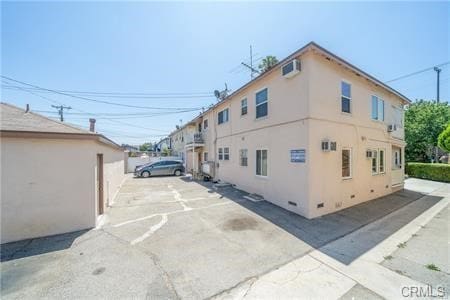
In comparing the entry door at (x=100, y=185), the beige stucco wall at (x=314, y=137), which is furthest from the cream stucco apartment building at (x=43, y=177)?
the beige stucco wall at (x=314, y=137)

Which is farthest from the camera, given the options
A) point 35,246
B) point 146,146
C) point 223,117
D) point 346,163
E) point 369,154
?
point 146,146

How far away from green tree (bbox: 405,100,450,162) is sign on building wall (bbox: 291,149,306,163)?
19.4m

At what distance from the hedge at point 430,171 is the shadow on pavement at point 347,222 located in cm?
748

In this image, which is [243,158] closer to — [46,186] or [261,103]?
[261,103]

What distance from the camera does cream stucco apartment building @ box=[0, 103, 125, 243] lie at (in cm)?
455

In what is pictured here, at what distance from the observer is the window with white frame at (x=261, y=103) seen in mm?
8578

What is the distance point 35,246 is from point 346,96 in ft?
34.8

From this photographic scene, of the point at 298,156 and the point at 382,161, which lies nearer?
the point at 298,156

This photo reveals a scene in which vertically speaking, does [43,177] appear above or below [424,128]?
below

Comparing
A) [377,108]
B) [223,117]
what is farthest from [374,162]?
[223,117]

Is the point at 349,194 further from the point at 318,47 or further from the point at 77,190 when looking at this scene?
the point at 77,190

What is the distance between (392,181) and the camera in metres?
10.5

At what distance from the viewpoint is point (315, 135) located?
6.47m

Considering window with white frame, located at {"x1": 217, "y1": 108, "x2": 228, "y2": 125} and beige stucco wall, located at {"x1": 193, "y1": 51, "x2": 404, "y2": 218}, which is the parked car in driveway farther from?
beige stucco wall, located at {"x1": 193, "y1": 51, "x2": 404, "y2": 218}
